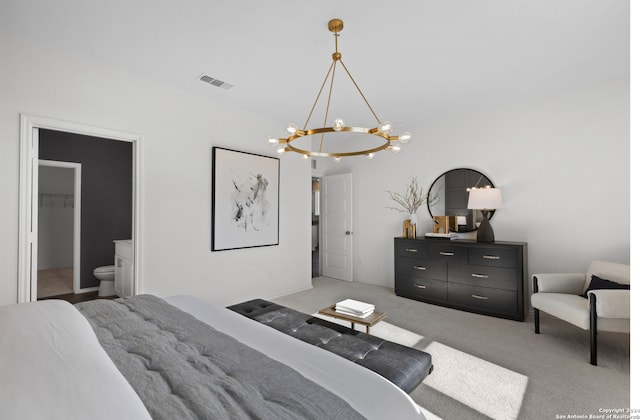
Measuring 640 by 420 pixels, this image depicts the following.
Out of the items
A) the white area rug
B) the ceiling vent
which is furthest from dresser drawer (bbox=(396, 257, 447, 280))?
the ceiling vent

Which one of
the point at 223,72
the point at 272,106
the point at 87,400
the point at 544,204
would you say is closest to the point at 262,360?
the point at 87,400

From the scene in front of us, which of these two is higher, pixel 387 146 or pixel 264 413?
pixel 387 146

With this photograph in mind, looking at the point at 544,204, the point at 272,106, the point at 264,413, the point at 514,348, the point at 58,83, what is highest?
the point at 272,106

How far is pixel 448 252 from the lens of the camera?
400cm

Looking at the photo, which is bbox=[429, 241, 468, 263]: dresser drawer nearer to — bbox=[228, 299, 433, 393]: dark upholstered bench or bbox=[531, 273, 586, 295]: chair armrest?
bbox=[531, 273, 586, 295]: chair armrest

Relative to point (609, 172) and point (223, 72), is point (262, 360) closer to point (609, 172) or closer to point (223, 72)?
point (223, 72)

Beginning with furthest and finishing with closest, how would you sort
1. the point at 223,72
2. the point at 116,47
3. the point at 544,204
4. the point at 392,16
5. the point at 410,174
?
the point at 410,174 < the point at 544,204 < the point at 223,72 < the point at 116,47 < the point at 392,16

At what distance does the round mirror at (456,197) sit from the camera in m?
4.22

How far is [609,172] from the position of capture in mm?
3336

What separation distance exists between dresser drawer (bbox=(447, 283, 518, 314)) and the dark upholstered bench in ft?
7.39

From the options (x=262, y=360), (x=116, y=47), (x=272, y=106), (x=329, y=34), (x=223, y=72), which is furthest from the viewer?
(x=272, y=106)

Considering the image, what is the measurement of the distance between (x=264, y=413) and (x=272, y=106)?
3.64 m

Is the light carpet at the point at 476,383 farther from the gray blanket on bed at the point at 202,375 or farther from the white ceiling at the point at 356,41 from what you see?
the white ceiling at the point at 356,41

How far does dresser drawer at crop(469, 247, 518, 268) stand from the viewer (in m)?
3.51
